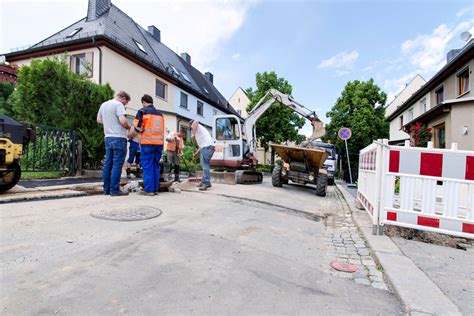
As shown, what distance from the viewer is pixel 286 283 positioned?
2119 millimetres

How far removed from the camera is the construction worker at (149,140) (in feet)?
16.4

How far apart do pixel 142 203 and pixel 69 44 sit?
45.5ft

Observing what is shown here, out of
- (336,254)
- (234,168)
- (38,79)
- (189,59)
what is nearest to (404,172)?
(336,254)

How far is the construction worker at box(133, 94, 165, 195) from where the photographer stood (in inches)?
197

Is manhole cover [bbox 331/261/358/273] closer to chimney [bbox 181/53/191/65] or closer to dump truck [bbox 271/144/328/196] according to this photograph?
dump truck [bbox 271/144/328/196]

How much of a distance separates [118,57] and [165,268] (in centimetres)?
1494

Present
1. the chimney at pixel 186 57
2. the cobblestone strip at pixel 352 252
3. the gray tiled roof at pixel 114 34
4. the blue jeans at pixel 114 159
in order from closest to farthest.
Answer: the cobblestone strip at pixel 352 252, the blue jeans at pixel 114 159, the gray tiled roof at pixel 114 34, the chimney at pixel 186 57

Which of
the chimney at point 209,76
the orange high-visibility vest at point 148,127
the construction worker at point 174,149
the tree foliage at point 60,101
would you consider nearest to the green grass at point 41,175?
the tree foliage at point 60,101

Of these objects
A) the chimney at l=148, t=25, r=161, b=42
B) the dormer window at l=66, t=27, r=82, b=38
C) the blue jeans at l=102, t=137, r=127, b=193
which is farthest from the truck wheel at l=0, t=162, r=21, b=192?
the chimney at l=148, t=25, r=161, b=42

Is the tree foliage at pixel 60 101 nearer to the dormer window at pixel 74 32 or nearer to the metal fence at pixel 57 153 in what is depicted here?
the metal fence at pixel 57 153

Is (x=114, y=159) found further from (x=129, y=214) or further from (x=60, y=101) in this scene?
(x=60, y=101)

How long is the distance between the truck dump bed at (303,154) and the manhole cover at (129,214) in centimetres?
562

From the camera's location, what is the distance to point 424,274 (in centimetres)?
236

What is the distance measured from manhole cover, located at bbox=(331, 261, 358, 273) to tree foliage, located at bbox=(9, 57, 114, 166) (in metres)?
7.40
